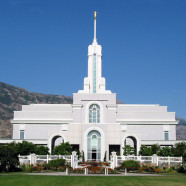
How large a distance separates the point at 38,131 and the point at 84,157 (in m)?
12.9

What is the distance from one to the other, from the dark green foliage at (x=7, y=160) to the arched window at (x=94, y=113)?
83.9 feet

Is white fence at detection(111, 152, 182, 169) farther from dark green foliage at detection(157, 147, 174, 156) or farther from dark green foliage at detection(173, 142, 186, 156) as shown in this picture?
dark green foliage at detection(173, 142, 186, 156)

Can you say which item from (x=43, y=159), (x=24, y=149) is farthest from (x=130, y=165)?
(x=24, y=149)

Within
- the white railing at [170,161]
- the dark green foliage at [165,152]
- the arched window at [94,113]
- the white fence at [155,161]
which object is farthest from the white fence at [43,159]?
the arched window at [94,113]

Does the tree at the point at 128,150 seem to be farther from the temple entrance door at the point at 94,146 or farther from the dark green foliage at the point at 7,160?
the dark green foliage at the point at 7,160

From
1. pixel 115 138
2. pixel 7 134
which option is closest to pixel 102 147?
pixel 115 138

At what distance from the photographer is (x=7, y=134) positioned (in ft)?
408

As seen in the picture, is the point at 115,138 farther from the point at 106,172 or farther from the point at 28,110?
the point at 106,172

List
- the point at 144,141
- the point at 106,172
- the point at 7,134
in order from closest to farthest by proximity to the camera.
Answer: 1. the point at 106,172
2. the point at 144,141
3. the point at 7,134

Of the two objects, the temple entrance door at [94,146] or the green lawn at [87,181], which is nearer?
the green lawn at [87,181]

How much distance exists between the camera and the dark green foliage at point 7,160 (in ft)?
99.7

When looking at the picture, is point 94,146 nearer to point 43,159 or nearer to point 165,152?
point 165,152

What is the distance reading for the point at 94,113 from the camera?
5634 centimetres

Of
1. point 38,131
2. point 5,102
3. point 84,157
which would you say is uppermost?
point 5,102
